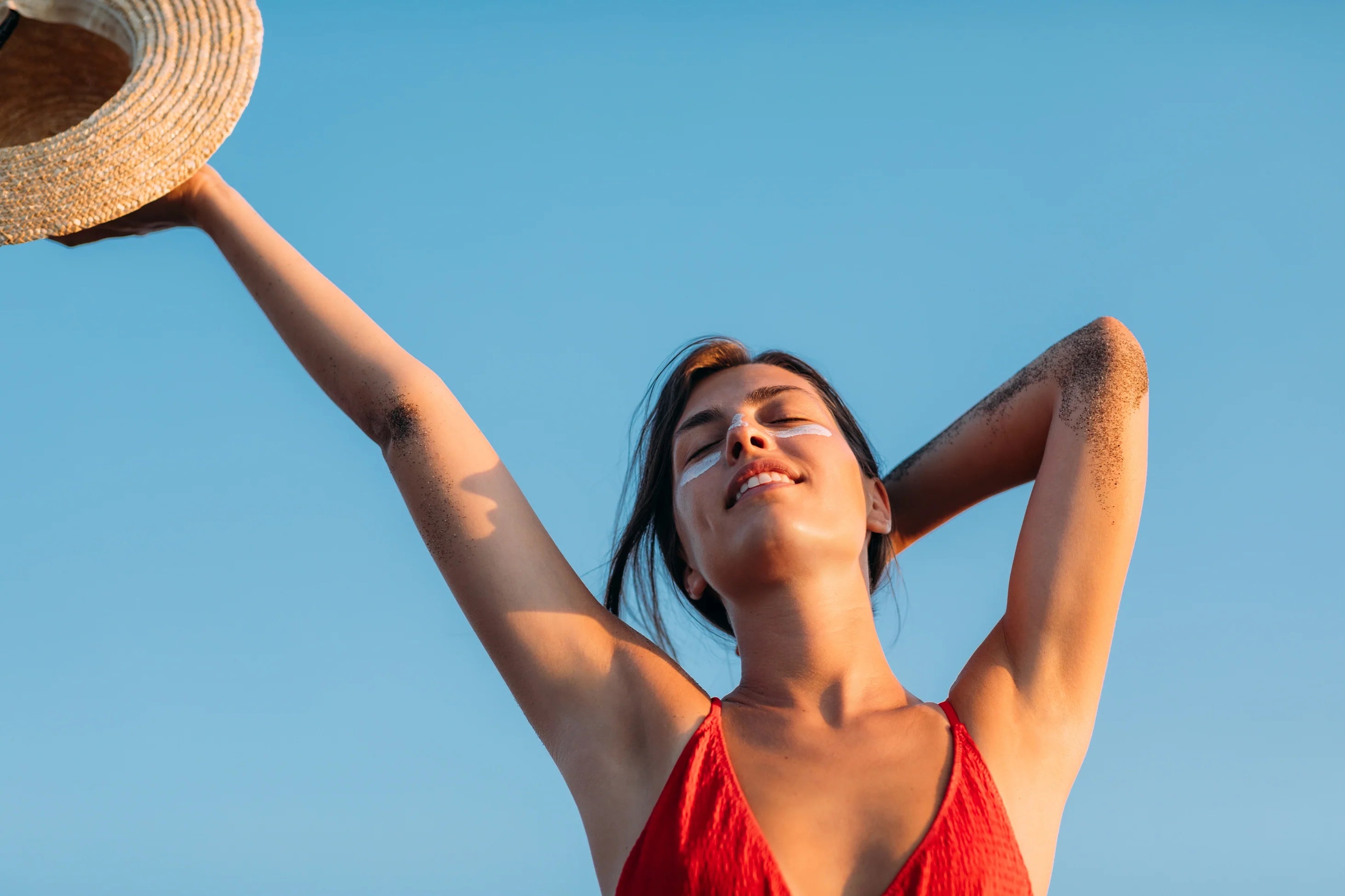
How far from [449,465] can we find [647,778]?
3.45 ft

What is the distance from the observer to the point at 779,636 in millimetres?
3430

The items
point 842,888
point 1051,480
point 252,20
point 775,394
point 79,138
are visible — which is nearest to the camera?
point 842,888

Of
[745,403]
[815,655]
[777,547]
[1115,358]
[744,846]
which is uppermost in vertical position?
[1115,358]

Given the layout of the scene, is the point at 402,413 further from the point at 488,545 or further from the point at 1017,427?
the point at 1017,427

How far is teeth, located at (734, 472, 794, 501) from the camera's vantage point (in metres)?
3.45

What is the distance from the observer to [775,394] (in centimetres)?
389

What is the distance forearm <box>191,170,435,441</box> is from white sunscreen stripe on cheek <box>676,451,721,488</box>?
2.86ft

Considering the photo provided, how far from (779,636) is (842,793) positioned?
0.58 m

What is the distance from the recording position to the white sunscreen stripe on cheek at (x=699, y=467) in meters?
3.70

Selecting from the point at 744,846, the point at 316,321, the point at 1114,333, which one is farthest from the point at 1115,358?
the point at 316,321

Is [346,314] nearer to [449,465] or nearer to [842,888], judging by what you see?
[449,465]

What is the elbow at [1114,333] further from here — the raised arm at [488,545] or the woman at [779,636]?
the raised arm at [488,545]

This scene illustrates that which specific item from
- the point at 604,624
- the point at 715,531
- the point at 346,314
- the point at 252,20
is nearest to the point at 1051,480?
the point at 715,531

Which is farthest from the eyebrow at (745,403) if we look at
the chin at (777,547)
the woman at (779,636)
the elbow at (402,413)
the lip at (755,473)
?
the elbow at (402,413)
